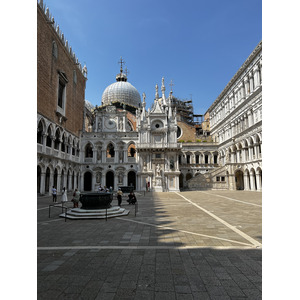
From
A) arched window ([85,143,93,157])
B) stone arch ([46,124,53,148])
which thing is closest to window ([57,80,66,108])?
stone arch ([46,124,53,148])

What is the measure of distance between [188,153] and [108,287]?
42483 millimetres

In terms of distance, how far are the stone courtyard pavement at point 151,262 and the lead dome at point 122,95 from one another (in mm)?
50381

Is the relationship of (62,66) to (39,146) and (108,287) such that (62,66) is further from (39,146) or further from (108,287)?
(108,287)

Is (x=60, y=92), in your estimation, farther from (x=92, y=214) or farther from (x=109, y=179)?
(x=92, y=214)

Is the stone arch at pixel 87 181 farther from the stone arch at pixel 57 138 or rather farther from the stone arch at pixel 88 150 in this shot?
the stone arch at pixel 57 138

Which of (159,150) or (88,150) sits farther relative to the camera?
(88,150)

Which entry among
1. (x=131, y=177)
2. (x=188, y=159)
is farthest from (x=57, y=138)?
(x=188, y=159)

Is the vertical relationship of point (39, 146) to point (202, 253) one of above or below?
above

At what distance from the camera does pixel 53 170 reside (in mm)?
28328

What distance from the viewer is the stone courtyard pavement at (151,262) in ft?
12.9

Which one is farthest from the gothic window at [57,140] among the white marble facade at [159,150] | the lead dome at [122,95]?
the lead dome at [122,95]

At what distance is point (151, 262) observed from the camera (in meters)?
5.29

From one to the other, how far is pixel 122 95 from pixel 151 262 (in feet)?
179
